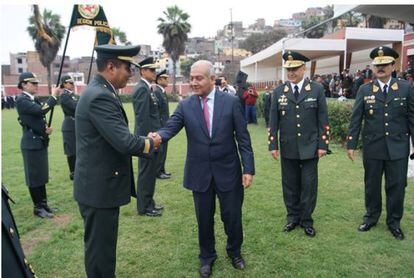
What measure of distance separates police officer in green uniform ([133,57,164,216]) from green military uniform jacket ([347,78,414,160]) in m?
2.88

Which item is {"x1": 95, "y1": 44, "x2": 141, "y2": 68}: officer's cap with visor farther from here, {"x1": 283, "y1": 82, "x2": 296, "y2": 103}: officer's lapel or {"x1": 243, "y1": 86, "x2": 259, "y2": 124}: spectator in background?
{"x1": 243, "y1": 86, "x2": 259, "y2": 124}: spectator in background

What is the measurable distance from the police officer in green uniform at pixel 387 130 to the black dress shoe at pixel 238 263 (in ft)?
5.70

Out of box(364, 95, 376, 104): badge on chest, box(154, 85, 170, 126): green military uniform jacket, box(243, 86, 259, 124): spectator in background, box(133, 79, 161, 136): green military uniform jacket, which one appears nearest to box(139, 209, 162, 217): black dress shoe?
box(133, 79, 161, 136): green military uniform jacket

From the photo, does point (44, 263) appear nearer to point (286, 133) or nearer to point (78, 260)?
point (78, 260)

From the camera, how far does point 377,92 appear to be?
4.34 m

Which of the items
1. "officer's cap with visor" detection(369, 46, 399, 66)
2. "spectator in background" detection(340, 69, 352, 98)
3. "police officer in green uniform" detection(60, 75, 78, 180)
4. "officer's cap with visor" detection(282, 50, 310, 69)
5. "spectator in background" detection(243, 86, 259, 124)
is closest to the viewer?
"officer's cap with visor" detection(369, 46, 399, 66)

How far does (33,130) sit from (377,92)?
4573 mm

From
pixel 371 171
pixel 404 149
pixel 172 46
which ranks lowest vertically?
pixel 371 171

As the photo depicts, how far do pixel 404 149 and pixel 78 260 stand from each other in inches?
154

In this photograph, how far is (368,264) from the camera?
3.69 metres

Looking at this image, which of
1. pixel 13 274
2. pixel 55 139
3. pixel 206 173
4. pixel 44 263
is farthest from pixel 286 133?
pixel 55 139

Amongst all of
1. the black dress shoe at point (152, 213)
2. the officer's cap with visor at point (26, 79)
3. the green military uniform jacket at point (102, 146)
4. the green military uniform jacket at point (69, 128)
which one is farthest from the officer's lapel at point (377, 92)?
the green military uniform jacket at point (69, 128)

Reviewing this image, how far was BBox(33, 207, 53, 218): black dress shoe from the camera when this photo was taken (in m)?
5.31

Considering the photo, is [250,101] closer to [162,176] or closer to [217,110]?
[162,176]
